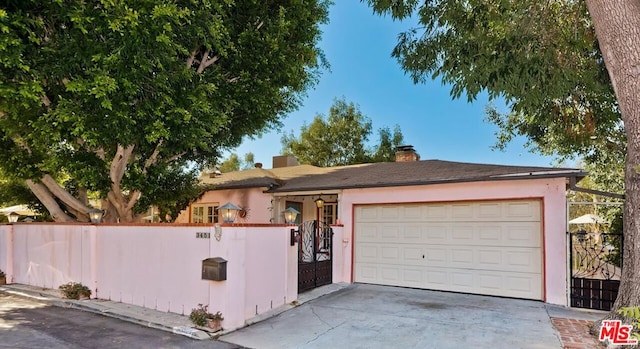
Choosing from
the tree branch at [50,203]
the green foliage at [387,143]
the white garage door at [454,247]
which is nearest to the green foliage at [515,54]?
the white garage door at [454,247]

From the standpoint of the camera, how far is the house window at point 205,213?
47.4 ft

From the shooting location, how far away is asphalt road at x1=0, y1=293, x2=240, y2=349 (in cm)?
571

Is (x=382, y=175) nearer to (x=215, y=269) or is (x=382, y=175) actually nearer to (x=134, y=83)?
(x=215, y=269)

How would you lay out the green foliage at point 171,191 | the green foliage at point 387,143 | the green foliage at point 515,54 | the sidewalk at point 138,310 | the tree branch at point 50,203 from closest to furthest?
1. the sidewalk at point 138,310
2. the green foliage at point 515,54
3. the tree branch at point 50,203
4. the green foliage at point 171,191
5. the green foliage at point 387,143

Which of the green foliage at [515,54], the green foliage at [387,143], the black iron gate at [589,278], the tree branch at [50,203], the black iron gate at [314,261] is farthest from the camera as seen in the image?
the green foliage at [387,143]

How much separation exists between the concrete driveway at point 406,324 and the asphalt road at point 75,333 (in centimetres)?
101

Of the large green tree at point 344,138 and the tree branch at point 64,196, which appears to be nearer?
the tree branch at point 64,196

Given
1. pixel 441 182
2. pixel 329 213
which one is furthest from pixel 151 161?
pixel 441 182

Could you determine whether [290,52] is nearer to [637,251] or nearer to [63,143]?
[63,143]

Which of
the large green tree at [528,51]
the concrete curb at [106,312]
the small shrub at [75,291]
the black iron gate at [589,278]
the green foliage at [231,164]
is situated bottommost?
the concrete curb at [106,312]

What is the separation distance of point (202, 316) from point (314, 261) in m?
3.93

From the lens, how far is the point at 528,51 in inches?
310

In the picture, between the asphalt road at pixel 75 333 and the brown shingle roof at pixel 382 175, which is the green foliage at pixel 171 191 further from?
the asphalt road at pixel 75 333

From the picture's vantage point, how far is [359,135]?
24.9m
